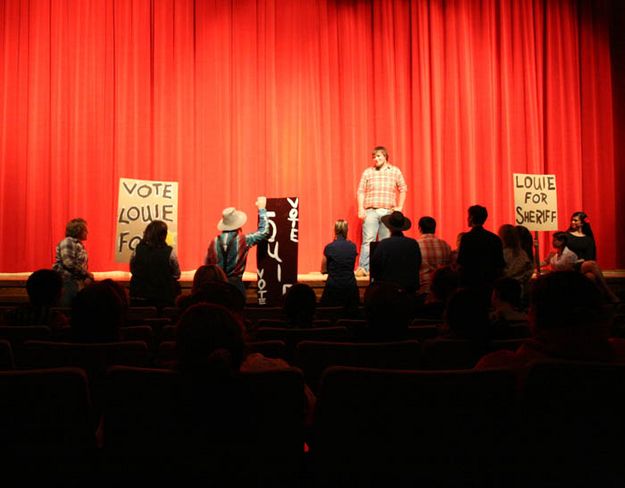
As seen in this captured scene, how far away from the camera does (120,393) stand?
1.74m

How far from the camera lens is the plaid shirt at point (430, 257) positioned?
19.5ft

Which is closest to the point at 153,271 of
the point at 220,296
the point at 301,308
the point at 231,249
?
the point at 231,249

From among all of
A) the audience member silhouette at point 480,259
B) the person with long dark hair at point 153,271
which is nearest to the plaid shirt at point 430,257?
the audience member silhouette at point 480,259

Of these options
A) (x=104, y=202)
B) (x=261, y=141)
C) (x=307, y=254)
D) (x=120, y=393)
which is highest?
(x=261, y=141)

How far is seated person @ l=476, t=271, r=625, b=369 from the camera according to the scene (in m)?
1.89

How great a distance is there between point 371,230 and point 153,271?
3.93m

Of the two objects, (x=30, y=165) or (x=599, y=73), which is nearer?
(x=30, y=165)

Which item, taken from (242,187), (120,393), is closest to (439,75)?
(242,187)

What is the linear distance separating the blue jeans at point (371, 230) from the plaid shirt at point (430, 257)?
2.60 metres

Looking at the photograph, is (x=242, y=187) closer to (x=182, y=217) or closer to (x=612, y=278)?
(x=182, y=217)

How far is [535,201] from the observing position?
7613 millimetres

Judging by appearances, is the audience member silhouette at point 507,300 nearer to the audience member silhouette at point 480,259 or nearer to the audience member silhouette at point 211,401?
the audience member silhouette at point 480,259

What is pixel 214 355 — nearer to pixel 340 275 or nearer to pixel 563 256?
pixel 340 275

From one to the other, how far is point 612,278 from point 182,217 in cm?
605
